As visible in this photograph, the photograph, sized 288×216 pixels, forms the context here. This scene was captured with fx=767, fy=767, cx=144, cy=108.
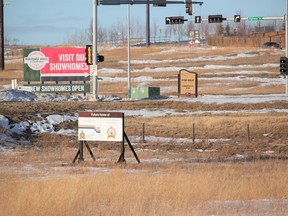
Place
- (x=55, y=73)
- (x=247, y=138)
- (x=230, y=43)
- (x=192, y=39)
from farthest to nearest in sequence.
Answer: (x=192, y=39) → (x=230, y=43) → (x=55, y=73) → (x=247, y=138)

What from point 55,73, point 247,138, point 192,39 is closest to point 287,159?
point 247,138

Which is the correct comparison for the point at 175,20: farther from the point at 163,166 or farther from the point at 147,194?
the point at 147,194

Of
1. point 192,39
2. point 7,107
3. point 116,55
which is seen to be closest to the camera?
point 7,107

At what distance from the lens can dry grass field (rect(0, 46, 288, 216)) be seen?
14531 mm

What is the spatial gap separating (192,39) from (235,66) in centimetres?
4709

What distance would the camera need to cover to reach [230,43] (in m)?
125

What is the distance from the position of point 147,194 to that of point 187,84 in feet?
127

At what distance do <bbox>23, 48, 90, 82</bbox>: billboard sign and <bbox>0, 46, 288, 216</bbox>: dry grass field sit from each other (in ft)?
37.4

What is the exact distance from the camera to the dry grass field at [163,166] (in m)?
14.5

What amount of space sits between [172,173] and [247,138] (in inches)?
522

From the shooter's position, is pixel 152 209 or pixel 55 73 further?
pixel 55 73

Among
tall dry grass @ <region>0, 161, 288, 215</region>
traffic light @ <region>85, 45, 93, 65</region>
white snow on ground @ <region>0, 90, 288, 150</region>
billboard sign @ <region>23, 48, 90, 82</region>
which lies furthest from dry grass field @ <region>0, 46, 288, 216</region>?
billboard sign @ <region>23, 48, 90, 82</region>

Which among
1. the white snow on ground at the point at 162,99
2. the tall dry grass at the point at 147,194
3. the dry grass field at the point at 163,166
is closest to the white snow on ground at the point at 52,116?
the white snow on ground at the point at 162,99

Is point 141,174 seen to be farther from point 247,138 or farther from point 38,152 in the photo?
point 247,138
